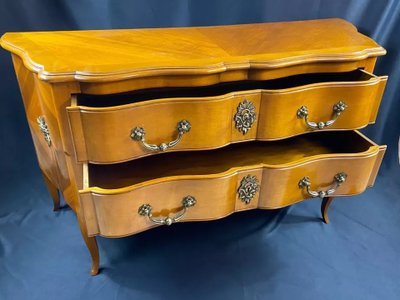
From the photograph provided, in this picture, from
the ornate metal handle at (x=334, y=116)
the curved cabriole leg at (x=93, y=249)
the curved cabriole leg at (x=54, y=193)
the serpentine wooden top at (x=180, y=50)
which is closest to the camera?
the serpentine wooden top at (x=180, y=50)

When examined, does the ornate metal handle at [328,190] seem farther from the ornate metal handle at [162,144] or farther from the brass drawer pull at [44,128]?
the brass drawer pull at [44,128]

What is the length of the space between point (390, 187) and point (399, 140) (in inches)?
8.1

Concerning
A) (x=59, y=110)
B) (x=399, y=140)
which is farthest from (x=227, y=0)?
(x=399, y=140)

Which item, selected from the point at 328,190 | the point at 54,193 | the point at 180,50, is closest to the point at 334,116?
the point at 328,190

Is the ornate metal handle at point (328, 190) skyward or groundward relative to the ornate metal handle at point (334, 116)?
groundward

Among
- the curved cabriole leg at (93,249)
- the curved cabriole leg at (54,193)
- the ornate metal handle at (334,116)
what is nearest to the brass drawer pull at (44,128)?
the curved cabriole leg at (93,249)

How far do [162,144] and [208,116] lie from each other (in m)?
0.12

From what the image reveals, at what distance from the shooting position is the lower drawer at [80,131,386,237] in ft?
2.74

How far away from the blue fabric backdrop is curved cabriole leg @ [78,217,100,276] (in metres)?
0.03

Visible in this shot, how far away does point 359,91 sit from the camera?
2.99ft

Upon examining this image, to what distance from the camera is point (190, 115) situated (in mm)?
819

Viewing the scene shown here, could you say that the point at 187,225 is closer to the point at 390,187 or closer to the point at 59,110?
the point at 59,110

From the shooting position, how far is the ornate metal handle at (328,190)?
0.97m

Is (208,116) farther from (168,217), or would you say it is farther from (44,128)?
(44,128)
